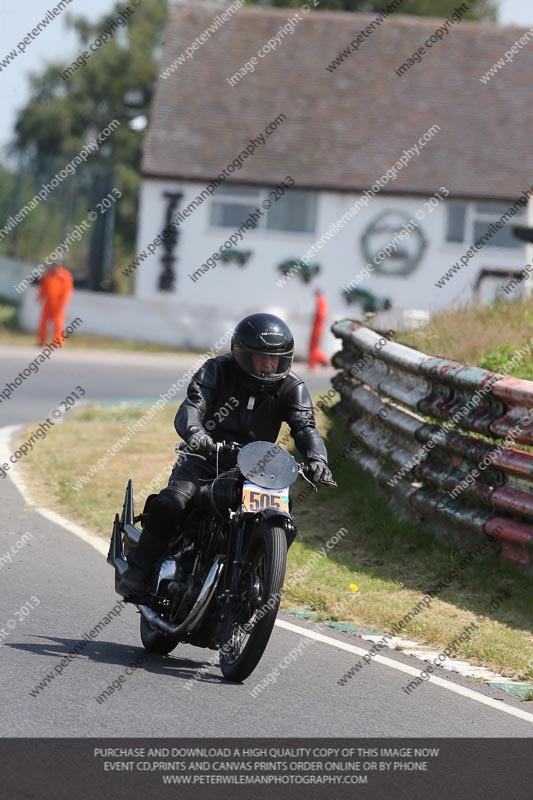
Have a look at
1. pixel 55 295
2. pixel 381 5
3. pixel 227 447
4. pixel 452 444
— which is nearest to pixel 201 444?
pixel 227 447

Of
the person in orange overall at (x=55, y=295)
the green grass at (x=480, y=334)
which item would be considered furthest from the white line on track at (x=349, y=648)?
the person in orange overall at (x=55, y=295)

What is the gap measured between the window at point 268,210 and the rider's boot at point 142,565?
31.3 metres

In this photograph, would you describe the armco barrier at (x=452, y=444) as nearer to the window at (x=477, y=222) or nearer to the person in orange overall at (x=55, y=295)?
the person in orange overall at (x=55, y=295)

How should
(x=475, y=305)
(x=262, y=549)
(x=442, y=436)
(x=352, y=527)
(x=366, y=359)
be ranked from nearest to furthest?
(x=262, y=549)
(x=442, y=436)
(x=352, y=527)
(x=366, y=359)
(x=475, y=305)

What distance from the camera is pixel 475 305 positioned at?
16094mm

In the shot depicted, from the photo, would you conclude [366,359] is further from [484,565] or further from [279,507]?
[279,507]

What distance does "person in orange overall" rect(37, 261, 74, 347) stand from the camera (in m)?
29.6

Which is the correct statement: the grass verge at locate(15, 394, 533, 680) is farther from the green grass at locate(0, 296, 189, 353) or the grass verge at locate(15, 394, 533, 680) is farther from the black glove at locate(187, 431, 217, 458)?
the green grass at locate(0, 296, 189, 353)

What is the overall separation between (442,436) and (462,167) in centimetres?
2860

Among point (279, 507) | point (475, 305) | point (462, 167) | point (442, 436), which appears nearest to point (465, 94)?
point (462, 167)

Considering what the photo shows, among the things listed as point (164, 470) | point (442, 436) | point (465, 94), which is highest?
point (465, 94)

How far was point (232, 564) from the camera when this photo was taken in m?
7.02

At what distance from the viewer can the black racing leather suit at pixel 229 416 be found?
746cm
